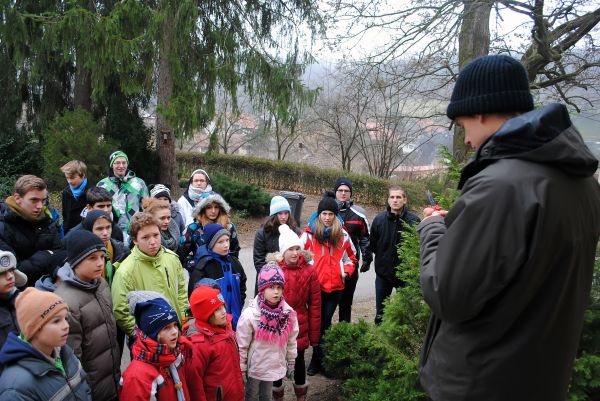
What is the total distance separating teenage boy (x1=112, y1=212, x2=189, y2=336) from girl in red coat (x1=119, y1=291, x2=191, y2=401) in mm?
704

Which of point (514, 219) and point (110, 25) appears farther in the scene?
point (110, 25)

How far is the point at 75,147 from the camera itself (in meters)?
13.2

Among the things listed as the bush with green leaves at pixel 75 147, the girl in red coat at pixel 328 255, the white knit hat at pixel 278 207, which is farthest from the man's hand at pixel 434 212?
the bush with green leaves at pixel 75 147

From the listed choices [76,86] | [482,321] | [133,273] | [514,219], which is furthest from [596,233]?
[76,86]

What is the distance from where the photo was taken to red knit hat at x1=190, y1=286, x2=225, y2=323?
3.82m

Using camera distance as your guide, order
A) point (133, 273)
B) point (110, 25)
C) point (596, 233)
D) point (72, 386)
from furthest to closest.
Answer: point (110, 25) → point (133, 273) → point (72, 386) → point (596, 233)

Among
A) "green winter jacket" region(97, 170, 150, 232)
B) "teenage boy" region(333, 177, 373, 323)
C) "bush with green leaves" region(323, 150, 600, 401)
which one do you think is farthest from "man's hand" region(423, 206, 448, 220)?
"green winter jacket" region(97, 170, 150, 232)

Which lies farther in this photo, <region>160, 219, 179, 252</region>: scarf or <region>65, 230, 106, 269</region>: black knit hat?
<region>160, 219, 179, 252</region>: scarf

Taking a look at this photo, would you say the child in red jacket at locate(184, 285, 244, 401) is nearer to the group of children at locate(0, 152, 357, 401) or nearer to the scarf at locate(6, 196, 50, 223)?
the group of children at locate(0, 152, 357, 401)

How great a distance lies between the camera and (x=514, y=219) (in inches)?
58.4

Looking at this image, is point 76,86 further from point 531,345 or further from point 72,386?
point 531,345

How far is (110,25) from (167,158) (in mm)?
4039

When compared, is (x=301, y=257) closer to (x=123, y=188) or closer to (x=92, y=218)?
(x=92, y=218)

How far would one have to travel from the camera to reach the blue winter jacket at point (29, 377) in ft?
8.34
